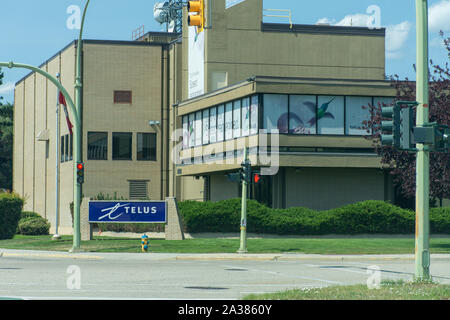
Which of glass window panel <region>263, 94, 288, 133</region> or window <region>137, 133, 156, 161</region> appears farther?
window <region>137, 133, 156, 161</region>

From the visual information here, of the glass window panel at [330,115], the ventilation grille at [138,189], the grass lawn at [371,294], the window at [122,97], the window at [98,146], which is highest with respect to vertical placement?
the window at [122,97]

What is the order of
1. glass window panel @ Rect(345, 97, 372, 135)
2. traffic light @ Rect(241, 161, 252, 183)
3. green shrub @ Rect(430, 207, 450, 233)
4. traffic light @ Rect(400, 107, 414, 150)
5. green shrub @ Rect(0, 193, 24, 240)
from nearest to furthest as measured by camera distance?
traffic light @ Rect(400, 107, 414, 150) < traffic light @ Rect(241, 161, 252, 183) < green shrub @ Rect(430, 207, 450, 233) < green shrub @ Rect(0, 193, 24, 240) < glass window panel @ Rect(345, 97, 372, 135)

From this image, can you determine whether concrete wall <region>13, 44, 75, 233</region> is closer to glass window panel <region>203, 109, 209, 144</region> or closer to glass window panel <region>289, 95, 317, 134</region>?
glass window panel <region>203, 109, 209, 144</region>

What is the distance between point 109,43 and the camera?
2094 inches

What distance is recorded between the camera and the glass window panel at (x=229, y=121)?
1748 inches

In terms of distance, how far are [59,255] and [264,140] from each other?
14954 mm

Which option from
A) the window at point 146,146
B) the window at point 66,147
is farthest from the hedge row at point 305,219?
the window at point 66,147

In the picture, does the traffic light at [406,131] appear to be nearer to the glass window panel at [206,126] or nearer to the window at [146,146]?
the glass window panel at [206,126]

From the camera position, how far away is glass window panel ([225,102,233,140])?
146 ft

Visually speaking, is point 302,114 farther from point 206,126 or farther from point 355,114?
point 206,126

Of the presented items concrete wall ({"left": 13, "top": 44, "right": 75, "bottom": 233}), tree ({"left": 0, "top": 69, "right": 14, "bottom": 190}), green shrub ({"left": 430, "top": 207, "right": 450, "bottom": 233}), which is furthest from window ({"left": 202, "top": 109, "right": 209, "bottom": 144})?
tree ({"left": 0, "top": 69, "right": 14, "bottom": 190})

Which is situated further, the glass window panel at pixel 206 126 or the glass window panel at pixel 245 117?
the glass window panel at pixel 206 126

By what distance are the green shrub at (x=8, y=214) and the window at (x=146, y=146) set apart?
12540 mm

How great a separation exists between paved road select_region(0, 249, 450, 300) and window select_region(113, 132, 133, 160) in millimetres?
23281
